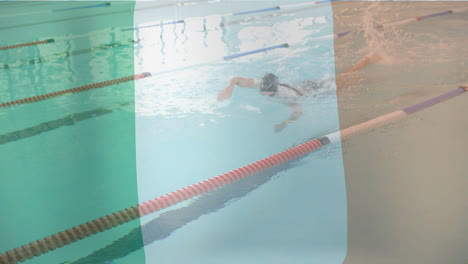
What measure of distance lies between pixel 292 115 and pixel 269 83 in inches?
11.5

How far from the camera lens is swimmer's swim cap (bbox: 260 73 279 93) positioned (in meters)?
3.08

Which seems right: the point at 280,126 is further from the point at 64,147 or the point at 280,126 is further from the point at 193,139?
A: the point at 64,147

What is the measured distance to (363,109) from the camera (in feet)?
9.74

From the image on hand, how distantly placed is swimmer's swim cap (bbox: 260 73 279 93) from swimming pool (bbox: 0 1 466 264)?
0.10 m

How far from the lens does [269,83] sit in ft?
10.2

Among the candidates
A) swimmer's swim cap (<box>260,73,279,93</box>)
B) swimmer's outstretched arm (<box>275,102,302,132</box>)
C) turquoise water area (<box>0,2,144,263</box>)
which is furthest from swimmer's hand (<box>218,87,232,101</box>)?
turquoise water area (<box>0,2,144,263</box>)

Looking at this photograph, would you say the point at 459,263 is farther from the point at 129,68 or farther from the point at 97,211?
the point at 129,68

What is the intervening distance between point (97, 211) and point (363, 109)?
182 cm

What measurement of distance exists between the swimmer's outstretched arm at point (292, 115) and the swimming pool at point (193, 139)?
4cm

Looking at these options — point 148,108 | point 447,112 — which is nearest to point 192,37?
point 148,108

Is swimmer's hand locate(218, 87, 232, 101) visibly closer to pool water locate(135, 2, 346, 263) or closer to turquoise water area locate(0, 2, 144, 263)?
pool water locate(135, 2, 346, 263)
